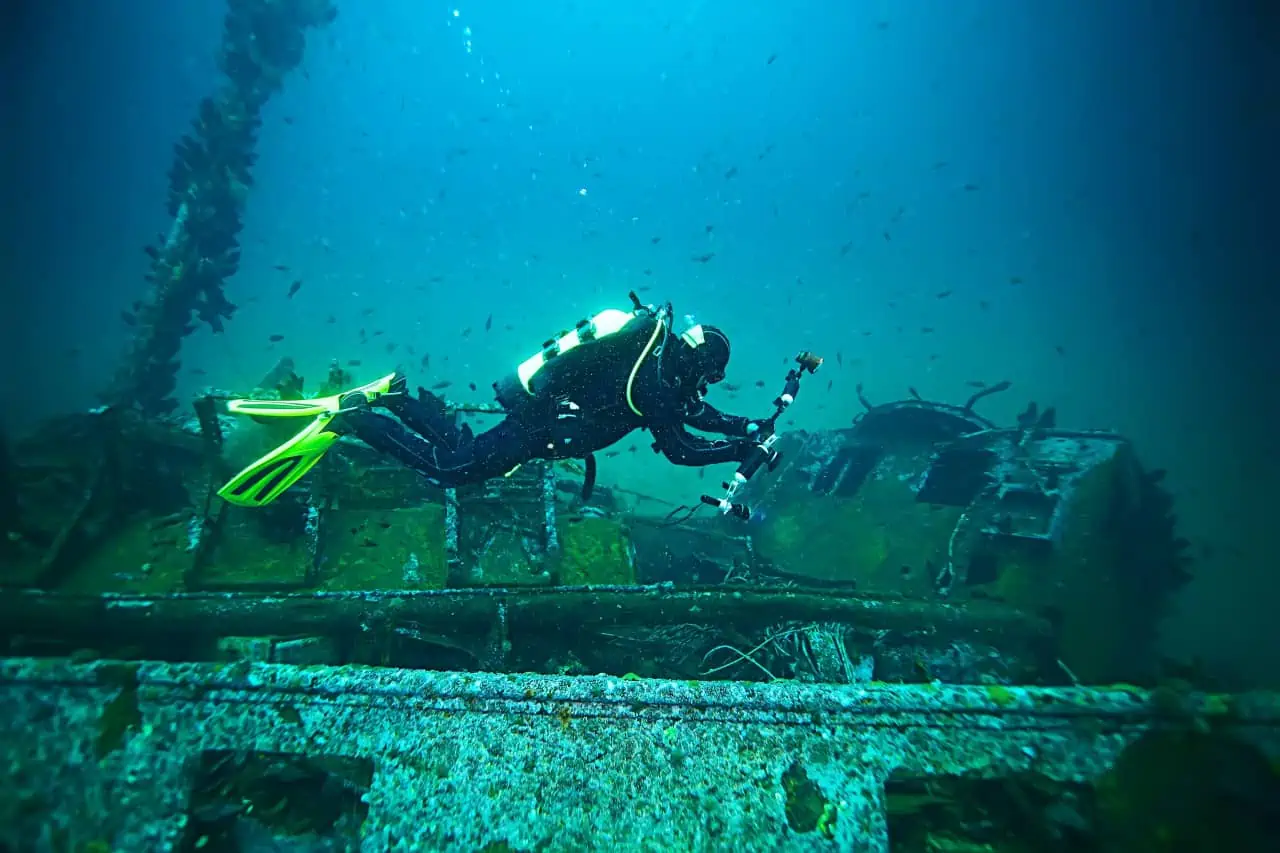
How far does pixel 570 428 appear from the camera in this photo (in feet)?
14.4

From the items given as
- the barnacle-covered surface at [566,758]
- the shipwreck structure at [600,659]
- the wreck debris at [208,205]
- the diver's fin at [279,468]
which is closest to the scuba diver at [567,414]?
the diver's fin at [279,468]

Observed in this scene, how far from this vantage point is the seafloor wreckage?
2.04m

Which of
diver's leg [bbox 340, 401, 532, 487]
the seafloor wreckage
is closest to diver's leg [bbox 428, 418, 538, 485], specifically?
diver's leg [bbox 340, 401, 532, 487]

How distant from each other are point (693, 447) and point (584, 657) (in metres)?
1.91

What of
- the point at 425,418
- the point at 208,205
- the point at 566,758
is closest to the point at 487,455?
the point at 425,418

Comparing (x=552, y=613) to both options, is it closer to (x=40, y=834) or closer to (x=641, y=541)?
(x=40, y=834)

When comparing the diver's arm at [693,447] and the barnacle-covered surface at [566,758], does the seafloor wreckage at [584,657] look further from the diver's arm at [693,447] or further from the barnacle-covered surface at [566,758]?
the diver's arm at [693,447]

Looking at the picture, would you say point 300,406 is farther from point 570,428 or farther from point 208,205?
point 208,205

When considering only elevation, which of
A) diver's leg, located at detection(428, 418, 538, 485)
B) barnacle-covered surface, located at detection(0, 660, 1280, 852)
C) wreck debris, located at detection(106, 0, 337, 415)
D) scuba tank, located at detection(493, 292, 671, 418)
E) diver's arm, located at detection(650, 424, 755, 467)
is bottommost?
barnacle-covered surface, located at detection(0, 660, 1280, 852)

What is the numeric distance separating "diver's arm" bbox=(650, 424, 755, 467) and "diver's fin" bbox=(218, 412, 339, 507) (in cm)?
278

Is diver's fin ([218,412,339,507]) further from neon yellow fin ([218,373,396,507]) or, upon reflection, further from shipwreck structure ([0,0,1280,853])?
shipwreck structure ([0,0,1280,853])

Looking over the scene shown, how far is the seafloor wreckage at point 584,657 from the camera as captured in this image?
204 centimetres

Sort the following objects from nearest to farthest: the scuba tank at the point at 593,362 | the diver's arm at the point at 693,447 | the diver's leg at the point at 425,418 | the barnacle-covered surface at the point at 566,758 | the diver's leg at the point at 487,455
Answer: the barnacle-covered surface at the point at 566,758, the scuba tank at the point at 593,362, the diver's arm at the point at 693,447, the diver's leg at the point at 487,455, the diver's leg at the point at 425,418

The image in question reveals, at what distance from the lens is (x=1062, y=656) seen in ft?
17.7
